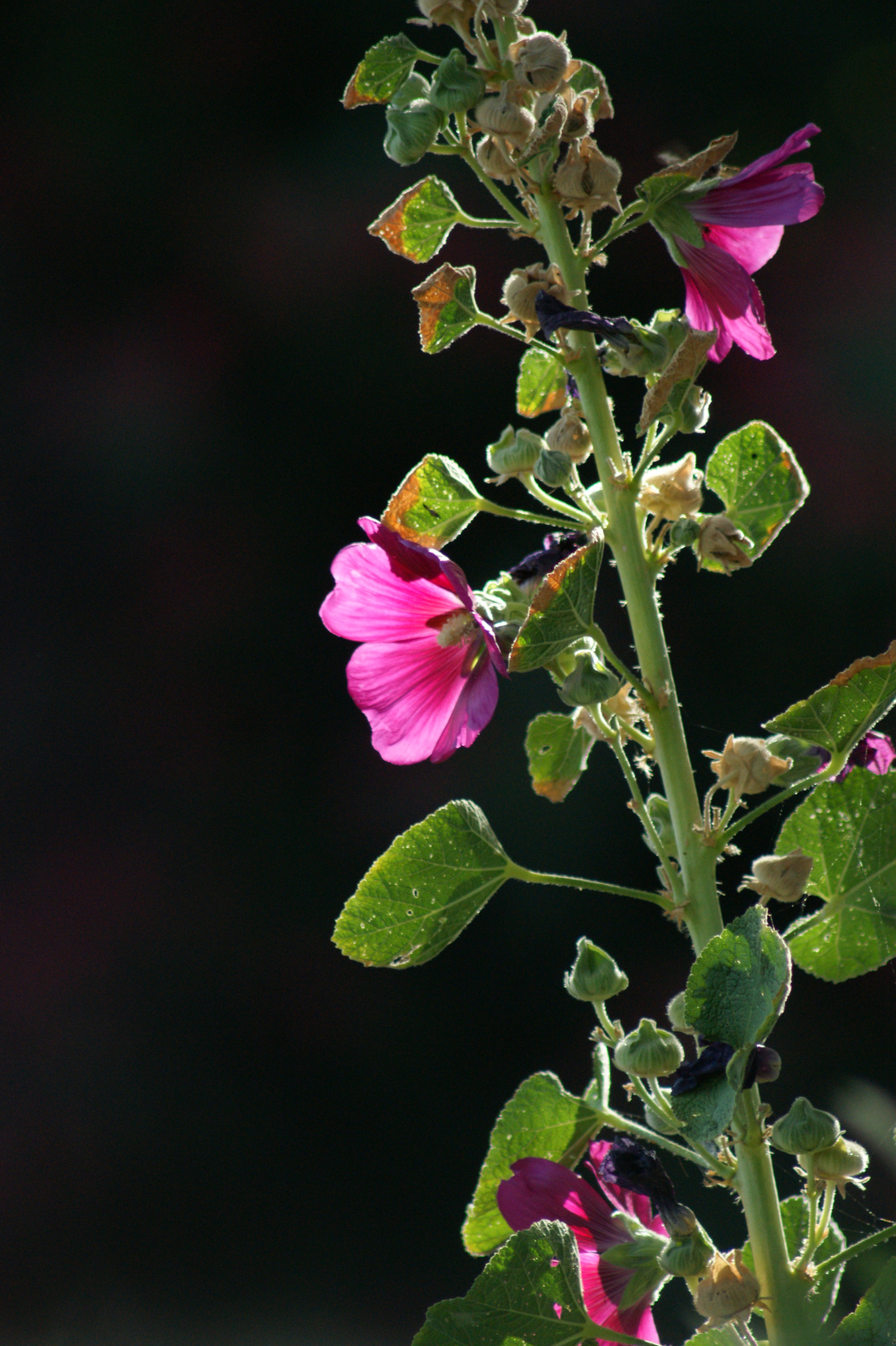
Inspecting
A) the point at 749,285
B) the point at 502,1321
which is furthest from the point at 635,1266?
the point at 749,285

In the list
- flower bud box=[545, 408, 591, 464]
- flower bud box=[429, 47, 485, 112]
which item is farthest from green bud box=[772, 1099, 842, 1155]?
flower bud box=[429, 47, 485, 112]

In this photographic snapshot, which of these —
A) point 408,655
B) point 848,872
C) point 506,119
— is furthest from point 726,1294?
point 506,119

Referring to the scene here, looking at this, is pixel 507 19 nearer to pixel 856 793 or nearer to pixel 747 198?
pixel 747 198

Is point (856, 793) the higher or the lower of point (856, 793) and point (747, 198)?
the lower

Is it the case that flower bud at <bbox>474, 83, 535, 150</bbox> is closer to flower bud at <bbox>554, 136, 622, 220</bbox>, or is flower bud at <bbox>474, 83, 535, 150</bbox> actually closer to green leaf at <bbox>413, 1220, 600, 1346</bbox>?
flower bud at <bbox>554, 136, 622, 220</bbox>

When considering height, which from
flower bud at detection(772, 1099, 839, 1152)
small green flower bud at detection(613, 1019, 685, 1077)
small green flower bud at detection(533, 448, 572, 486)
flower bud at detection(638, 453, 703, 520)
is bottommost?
flower bud at detection(772, 1099, 839, 1152)

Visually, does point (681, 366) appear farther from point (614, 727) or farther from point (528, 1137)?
point (528, 1137)
